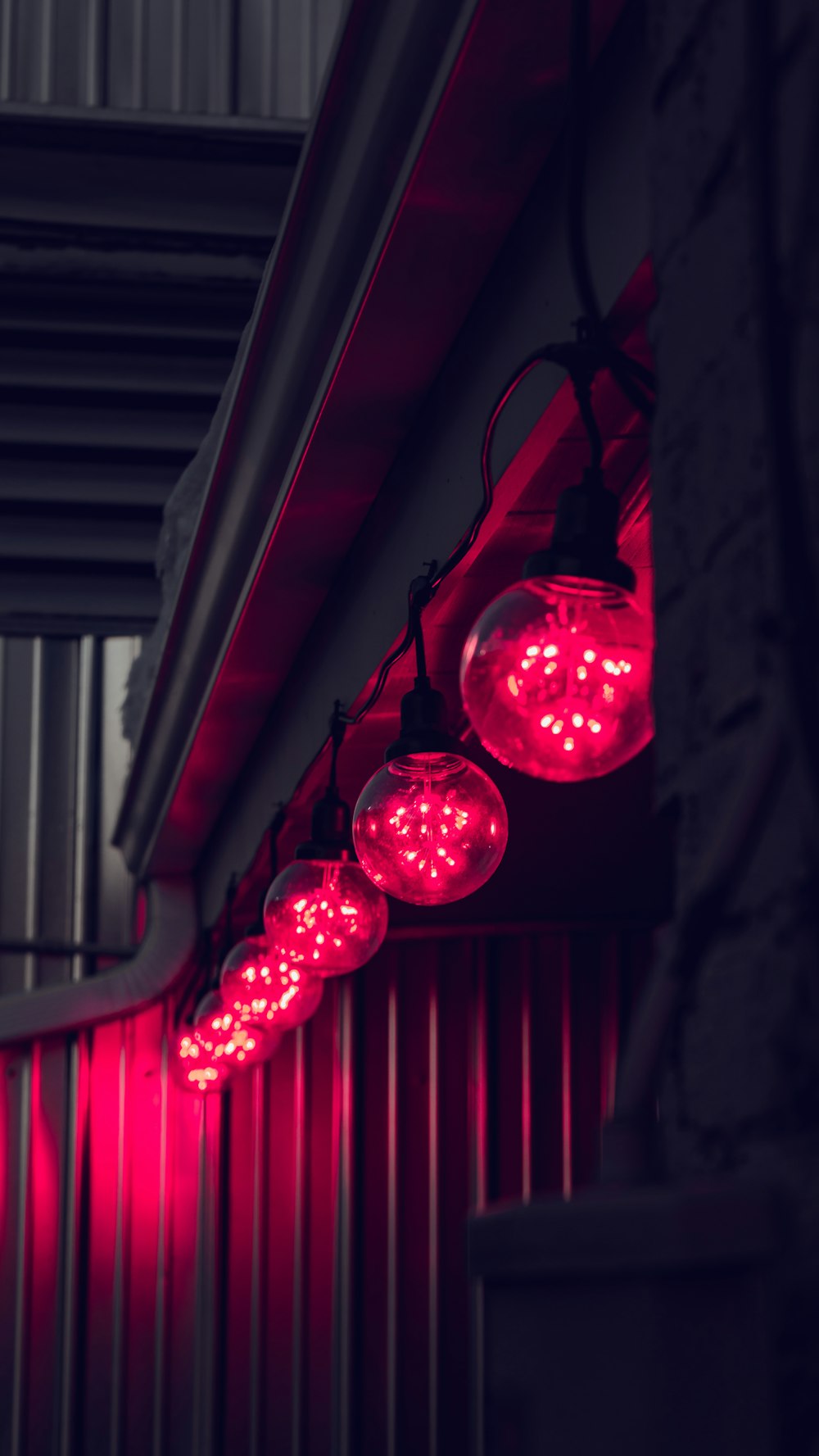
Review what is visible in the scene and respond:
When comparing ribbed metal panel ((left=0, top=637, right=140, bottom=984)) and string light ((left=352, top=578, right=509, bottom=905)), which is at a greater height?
ribbed metal panel ((left=0, top=637, right=140, bottom=984))

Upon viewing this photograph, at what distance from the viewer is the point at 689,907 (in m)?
1.47

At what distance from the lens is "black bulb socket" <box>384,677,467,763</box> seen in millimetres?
3061

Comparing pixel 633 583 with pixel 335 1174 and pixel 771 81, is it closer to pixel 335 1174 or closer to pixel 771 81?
pixel 771 81

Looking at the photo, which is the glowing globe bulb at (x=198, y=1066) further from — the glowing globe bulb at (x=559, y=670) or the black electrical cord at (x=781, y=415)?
the black electrical cord at (x=781, y=415)

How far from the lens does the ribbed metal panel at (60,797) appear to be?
8.23m

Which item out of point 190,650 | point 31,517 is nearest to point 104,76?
point 31,517

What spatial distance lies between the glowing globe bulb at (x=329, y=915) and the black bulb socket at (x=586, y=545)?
77.0 inches

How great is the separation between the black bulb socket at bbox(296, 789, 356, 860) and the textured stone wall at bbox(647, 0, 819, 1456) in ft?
7.86

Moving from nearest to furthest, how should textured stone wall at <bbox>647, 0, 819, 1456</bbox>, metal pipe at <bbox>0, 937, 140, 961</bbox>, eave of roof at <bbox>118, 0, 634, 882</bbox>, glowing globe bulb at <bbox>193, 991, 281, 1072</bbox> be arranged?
textured stone wall at <bbox>647, 0, 819, 1456</bbox>, eave of roof at <bbox>118, 0, 634, 882</bbox>, glowing globe bulb at <bbox>193, 991, 281, 1072</bbox>, metal pipe at <bbox>0, 937, 140, 961</bbox>

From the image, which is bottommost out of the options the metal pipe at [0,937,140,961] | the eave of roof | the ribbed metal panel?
the metal pipe at [0,937,140,961]

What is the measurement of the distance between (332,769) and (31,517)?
15.6 feet

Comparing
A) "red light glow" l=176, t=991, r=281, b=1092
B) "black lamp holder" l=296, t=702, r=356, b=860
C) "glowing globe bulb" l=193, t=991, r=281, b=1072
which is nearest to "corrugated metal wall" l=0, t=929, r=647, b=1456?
"red light glow" l=176, t=991, r=281, b=1092

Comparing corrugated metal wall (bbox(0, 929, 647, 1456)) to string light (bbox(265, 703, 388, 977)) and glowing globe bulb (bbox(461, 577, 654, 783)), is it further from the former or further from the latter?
glowing globe bulb (bbox(461, 577, 654, 783))

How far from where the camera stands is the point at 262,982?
5.50 meters
